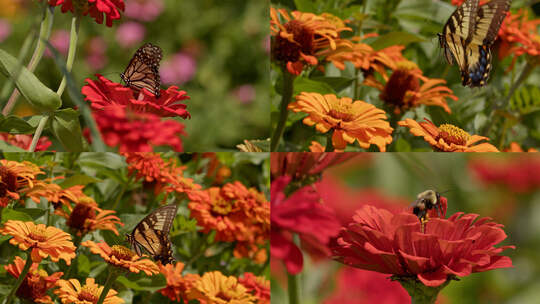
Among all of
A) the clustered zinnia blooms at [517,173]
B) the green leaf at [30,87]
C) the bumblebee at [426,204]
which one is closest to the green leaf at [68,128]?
the green leaf at [30,87]

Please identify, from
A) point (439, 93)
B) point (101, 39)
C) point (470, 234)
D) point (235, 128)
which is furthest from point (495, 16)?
point (235, 128)

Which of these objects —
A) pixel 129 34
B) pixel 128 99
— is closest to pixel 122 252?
pixel 128 99

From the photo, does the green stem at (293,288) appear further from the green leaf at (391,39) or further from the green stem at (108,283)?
the green leaf at (391,39)

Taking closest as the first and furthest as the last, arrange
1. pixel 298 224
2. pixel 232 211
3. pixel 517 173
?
pixel 298 224 → pixel 232 211 → pixel 517 173

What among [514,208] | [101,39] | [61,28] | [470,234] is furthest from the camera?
[101,39]

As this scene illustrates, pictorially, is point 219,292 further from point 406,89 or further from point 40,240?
point 406,89

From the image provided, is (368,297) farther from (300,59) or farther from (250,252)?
(300,59)
